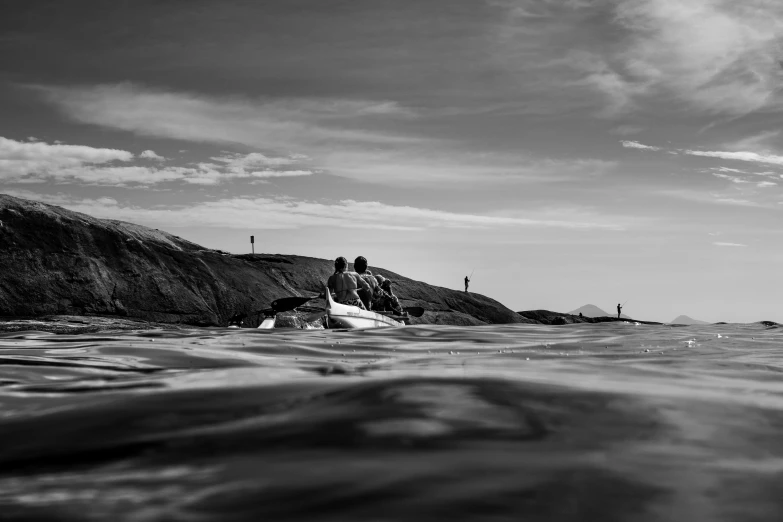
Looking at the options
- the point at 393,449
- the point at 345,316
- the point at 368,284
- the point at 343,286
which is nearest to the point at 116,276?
the point at 368,284

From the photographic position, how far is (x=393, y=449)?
2064 mm

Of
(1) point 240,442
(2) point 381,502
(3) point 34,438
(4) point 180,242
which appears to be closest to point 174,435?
(1) point 240,442

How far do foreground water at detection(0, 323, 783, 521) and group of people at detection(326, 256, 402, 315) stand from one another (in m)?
12.7

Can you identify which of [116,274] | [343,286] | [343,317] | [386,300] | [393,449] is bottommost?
[393,449]

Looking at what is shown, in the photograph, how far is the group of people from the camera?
1656 cm

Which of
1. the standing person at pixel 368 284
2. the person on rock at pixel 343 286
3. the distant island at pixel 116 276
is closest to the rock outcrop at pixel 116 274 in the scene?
the distant island at pixel 116 276

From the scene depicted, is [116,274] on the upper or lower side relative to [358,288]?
upper

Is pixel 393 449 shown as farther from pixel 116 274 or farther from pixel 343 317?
pixel 116 274

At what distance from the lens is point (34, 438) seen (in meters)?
2.35

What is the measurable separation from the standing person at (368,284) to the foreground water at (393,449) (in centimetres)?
1463

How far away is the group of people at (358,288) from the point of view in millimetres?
16562

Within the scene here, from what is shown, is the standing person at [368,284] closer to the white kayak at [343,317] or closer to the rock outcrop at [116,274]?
the white kayak at [343,317]

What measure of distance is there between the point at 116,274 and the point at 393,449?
3013 centimetres

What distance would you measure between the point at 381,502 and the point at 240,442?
0.73 meters
